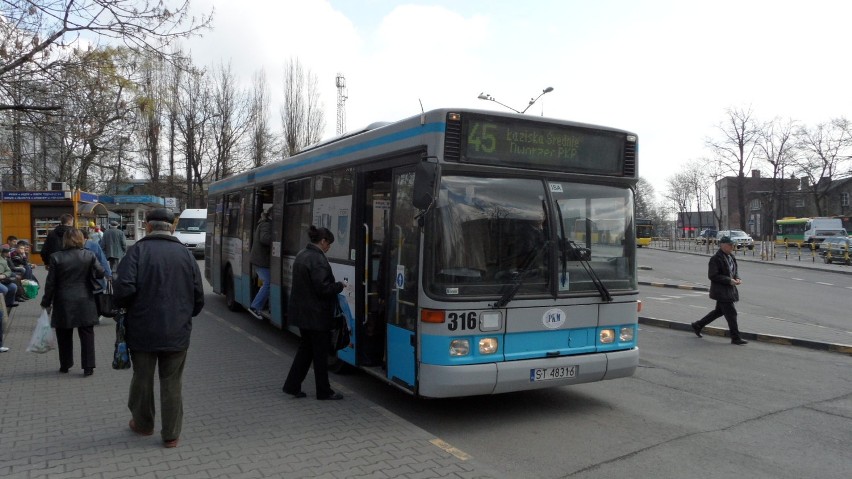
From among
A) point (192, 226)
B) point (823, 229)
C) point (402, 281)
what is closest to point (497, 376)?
point (402, 281)

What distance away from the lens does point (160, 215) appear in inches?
204

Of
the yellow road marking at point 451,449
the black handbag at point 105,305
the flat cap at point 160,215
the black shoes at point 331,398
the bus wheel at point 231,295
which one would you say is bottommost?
the yellow road marking at point 451,449

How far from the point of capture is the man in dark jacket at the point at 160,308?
490 cm

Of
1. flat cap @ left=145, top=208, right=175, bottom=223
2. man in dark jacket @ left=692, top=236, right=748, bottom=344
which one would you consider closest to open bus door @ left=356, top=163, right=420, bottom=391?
flat cap @ left=145, top=208, right=175, bottom=223

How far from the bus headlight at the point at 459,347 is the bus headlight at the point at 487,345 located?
0.42 feet

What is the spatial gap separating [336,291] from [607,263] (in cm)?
270

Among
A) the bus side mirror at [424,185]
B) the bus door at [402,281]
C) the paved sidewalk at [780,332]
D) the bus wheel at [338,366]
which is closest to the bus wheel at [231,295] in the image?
the bus wheel at [338,366]

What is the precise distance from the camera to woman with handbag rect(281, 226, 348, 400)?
21.0ft

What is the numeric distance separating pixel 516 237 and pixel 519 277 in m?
0.37

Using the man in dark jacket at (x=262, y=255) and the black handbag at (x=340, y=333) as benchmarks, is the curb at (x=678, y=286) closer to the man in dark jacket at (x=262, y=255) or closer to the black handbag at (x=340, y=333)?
the man in dark jacket at (x=262, y=255)

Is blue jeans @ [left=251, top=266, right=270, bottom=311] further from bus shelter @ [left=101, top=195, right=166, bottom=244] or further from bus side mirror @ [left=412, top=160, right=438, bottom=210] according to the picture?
bus shelter @ [left=101, top=195, right=166, bottom=244]

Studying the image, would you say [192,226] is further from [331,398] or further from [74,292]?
[331,398]

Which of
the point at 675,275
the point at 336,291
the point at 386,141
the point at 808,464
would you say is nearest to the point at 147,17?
the point at 386,141

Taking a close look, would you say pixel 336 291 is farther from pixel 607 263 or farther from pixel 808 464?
pixel 808 464
